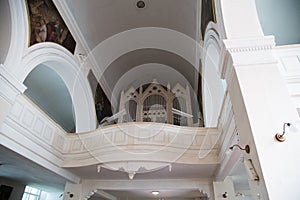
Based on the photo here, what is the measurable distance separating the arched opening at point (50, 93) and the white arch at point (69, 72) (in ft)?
2.50

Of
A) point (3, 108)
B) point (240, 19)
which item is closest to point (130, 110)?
point (3, 108)

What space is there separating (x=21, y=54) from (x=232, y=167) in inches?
199

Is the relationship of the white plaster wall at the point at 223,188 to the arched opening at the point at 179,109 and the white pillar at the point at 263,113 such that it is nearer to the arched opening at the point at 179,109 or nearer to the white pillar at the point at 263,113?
the arched opening at the point at 179,109

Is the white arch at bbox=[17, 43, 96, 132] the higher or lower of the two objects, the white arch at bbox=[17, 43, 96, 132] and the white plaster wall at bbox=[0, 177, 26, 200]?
the higher

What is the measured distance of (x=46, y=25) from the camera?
5.15 metres

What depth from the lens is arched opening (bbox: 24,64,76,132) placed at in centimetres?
675

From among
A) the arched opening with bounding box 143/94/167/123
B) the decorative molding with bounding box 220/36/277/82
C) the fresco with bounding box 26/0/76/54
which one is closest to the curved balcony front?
the arched opening with bounding box 143/94/167/123

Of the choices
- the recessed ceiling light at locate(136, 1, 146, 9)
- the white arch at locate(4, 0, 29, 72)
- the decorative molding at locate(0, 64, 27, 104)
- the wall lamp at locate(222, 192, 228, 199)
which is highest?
the recessed ceiling light at locate(136, 1, 146, 9)

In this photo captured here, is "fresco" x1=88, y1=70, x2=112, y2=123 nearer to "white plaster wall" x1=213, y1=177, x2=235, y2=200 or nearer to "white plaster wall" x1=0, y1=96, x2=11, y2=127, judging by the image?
"white plaster wall" x1=0, y1=96, x2=11, y2=127

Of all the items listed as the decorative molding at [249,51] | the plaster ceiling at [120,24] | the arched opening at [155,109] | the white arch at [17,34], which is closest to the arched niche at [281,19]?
the decorative molding at [249,51]

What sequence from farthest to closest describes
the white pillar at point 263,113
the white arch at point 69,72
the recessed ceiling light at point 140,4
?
1. the recessed ceiling light at point 140,4
2. the white arch at point 69,72
3. the white pillar at point 263,113

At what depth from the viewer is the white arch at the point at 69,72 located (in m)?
4.54

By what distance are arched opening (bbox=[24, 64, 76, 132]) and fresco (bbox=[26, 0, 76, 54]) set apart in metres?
1.19

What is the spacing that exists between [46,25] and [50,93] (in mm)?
3067
